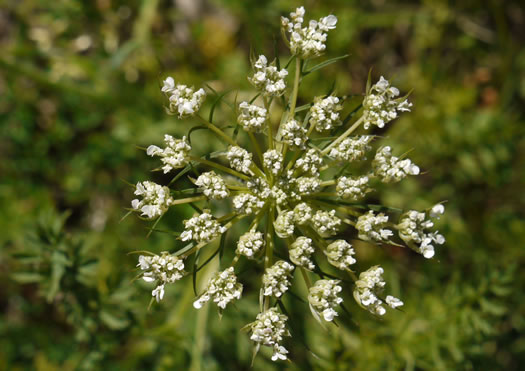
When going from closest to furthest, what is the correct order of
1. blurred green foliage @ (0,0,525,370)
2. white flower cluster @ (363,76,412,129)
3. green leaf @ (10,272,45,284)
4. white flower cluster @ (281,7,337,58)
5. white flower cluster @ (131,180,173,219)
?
1. white flower cluster @ (131,180,173,219)
2. white flower cluster @ (363,76,412,129)
3. white flower cluster @ (281,7,337,58)
4. green leaf @ (10,272,45,284)
5. blurred green foliage @ (0,0,525,370)

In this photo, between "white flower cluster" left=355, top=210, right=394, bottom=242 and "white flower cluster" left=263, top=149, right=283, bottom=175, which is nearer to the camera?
"white flower cluster" left=355, top=210, right=394, bottom=242

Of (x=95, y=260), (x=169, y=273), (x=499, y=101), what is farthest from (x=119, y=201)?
(x=499, y=101)

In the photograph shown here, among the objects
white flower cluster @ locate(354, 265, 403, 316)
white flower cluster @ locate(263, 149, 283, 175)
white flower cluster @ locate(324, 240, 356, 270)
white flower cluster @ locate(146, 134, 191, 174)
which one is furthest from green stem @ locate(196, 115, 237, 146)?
white flower cluster @ locate(354, 265, 403, 316)

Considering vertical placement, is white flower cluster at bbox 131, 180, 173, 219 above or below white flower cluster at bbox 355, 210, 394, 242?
above

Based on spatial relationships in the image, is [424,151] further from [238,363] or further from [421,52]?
[238,363]

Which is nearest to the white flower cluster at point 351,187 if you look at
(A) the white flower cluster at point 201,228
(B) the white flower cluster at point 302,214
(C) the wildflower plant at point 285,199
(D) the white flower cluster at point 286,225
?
(C) the wildflower plant at point 285,199

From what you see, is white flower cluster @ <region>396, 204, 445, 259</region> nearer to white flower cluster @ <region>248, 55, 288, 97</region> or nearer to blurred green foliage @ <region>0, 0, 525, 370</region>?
white flower cluster @ <region>248, 55, 288, 97</region>

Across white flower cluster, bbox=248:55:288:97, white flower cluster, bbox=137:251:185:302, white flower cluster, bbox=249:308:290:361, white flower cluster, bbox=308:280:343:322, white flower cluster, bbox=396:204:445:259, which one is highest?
white flower cluster, bbox=248:55:288:97

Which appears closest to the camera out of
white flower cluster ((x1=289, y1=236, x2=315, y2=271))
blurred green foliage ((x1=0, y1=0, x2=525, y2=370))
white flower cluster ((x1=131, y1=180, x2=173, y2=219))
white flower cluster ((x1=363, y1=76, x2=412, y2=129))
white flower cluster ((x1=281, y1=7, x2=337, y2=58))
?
white flower cluster ((x1=289, y1=236, x2=315, y2=271))

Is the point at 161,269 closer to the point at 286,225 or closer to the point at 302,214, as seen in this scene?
the point at 286,225
